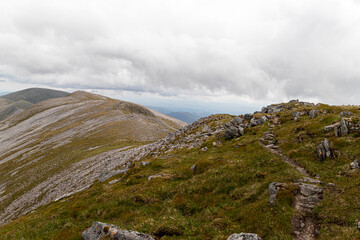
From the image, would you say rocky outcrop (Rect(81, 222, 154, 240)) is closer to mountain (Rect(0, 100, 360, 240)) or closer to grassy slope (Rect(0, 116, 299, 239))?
mountain (Rect(0, 100, 360, 240))

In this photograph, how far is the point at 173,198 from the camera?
1964 cm

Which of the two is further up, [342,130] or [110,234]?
[342,130]

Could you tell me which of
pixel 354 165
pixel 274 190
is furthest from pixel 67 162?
pixel 354 165

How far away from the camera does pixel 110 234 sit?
39.4 ft

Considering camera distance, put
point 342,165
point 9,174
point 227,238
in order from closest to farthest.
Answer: point 227,238 → point 342,165 → point 9,174

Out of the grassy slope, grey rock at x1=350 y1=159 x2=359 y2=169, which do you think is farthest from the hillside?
grey rock at x1=350 y1=159 x2=359 y2=169

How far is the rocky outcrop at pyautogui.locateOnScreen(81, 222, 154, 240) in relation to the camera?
11.3 m

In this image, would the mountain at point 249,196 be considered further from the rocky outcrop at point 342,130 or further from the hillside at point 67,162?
the hillside at point 67,162

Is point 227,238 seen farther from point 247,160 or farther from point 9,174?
point 9,174

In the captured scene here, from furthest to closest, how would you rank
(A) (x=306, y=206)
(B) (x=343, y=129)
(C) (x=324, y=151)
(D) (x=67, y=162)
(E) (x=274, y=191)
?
1. (D) (x=67, y=162)
2. (B) (x=343, y=129)
3. (C) (x=324, y=151)
4. (E) (x=274, y=191)
5. (A) (x=306, y=206)

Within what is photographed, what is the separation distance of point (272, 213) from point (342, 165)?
34.9 ft

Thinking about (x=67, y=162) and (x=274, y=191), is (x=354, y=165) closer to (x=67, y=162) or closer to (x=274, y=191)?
(x=274, y=191)

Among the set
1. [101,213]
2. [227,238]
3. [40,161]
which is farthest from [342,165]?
[40,161]

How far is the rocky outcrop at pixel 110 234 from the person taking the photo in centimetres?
1132
